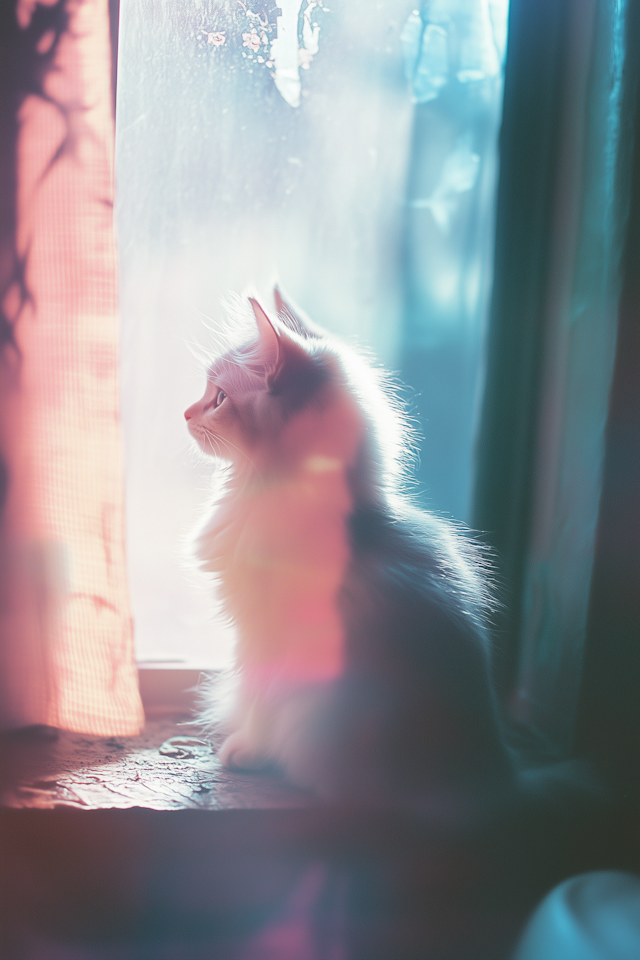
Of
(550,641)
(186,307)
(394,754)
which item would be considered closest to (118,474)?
(186,307)

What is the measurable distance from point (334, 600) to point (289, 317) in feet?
1.25

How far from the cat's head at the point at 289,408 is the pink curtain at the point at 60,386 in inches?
6.9

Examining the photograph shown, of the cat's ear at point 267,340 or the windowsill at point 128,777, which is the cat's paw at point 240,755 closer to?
the windowsill at point 128,777

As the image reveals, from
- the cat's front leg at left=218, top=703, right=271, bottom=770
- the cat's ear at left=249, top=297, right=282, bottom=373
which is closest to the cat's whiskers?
the cat's ear at left=249, top=297, right=282, bottom=373

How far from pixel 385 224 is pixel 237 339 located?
0.34 m

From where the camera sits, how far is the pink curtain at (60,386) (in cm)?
76

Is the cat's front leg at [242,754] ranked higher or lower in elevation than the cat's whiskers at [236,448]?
lower

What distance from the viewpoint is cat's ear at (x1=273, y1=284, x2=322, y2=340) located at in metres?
0.77

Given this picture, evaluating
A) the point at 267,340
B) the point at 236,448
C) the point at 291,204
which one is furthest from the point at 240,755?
the point at 291,204

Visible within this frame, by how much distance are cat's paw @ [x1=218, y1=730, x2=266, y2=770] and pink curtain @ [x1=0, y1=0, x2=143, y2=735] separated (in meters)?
0.18

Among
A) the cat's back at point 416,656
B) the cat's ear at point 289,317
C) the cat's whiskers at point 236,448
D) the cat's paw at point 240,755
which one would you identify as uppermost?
the cat's ear at point 289,317

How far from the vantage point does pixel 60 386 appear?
2.59 feet

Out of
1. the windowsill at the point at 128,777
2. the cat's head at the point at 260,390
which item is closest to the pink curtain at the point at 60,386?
the windowsill at the point at 128,777

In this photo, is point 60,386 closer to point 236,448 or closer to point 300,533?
point 236,448
